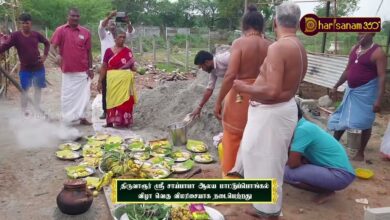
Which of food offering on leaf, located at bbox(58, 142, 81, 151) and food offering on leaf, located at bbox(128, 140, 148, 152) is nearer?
food offering on leaf, located at bbox(128, 140, 148, 152)

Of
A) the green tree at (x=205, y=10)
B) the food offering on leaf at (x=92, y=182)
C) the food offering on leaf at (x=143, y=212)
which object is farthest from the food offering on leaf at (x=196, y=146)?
the green tree at (x=205, y=10)

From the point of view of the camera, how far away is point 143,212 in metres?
3.13

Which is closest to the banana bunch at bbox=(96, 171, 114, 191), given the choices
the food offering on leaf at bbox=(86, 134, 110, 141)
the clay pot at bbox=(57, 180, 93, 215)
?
the clay pot at bbox=(57, 180, 93, 215)

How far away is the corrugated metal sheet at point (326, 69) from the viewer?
8.30m

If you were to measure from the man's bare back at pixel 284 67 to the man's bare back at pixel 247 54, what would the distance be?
2.07 feet

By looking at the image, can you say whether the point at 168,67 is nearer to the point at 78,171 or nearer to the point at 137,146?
the point at 137,146

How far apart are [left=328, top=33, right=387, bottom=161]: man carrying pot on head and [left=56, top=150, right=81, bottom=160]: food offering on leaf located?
360cm

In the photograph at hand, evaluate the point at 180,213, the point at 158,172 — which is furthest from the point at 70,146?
the point at 180,213

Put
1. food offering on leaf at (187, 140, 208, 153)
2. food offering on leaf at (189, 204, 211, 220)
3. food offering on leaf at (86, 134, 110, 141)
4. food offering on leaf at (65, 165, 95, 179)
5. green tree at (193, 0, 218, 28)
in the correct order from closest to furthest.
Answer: food offering on leaf at (189, 204, 211, 220) < food offering on leaf at (65, 165, 95, 179) < food offering on leaf at (187, 140, 208, 153) < food offering on leaf at (86, 134, 110, 141) < green tree at (193, 0, 218, 28)

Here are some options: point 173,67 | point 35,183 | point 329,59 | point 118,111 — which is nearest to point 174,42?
point 173,67

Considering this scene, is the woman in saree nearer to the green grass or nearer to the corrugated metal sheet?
the corrugated metal sheet

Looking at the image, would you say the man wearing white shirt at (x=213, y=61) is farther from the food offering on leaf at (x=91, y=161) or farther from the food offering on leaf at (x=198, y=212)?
the food offering on leaf at (x=91, y=161)

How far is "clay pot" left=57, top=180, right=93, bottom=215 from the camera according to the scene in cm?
347

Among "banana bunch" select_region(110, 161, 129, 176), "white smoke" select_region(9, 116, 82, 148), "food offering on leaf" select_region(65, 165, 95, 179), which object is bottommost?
"white smoke" select_region(9, 116, 82, 148)
